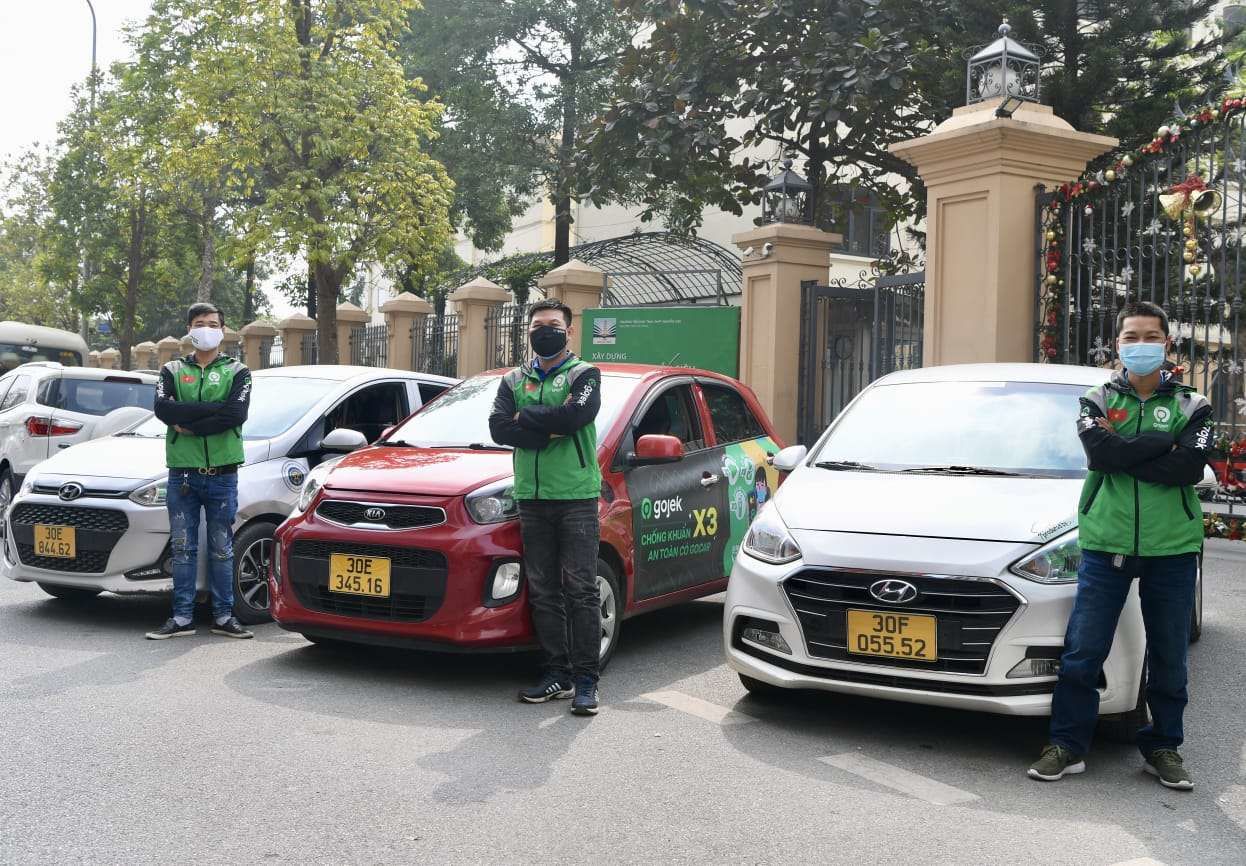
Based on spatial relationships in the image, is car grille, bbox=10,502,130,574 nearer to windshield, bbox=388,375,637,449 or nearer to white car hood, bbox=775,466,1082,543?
windshield, bbox=388,375,637,449

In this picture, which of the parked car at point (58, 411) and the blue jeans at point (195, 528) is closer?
the blue jeans at point (195, 528)

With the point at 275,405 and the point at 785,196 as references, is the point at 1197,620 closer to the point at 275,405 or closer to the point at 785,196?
the point at 275,405

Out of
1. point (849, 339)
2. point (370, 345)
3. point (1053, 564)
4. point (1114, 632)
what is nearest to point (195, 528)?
point (1053, 564)

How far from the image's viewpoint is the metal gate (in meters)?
12.6

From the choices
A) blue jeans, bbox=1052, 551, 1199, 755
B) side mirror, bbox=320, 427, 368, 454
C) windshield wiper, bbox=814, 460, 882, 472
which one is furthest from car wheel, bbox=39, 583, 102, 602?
blue jeans, bbox=1052, 551, 1199, 755

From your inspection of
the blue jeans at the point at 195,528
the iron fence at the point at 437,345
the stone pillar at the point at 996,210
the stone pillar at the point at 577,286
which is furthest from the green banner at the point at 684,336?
the blue jeans at the point at 195,528

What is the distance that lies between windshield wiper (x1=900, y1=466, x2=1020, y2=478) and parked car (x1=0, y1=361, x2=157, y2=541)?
31.3ft

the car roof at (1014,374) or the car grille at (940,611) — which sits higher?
the car roof at (1014,374)

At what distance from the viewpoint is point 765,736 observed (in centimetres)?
531

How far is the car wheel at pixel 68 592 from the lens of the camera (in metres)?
8.16

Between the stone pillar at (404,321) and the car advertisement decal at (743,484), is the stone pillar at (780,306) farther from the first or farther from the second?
the stone pillar at (404,321)

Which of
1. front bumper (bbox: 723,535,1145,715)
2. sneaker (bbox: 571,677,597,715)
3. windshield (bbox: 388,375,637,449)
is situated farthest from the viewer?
windshield (bbox: 388,375,637,449)

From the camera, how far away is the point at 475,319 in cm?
2067

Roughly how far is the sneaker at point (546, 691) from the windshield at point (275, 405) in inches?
121
